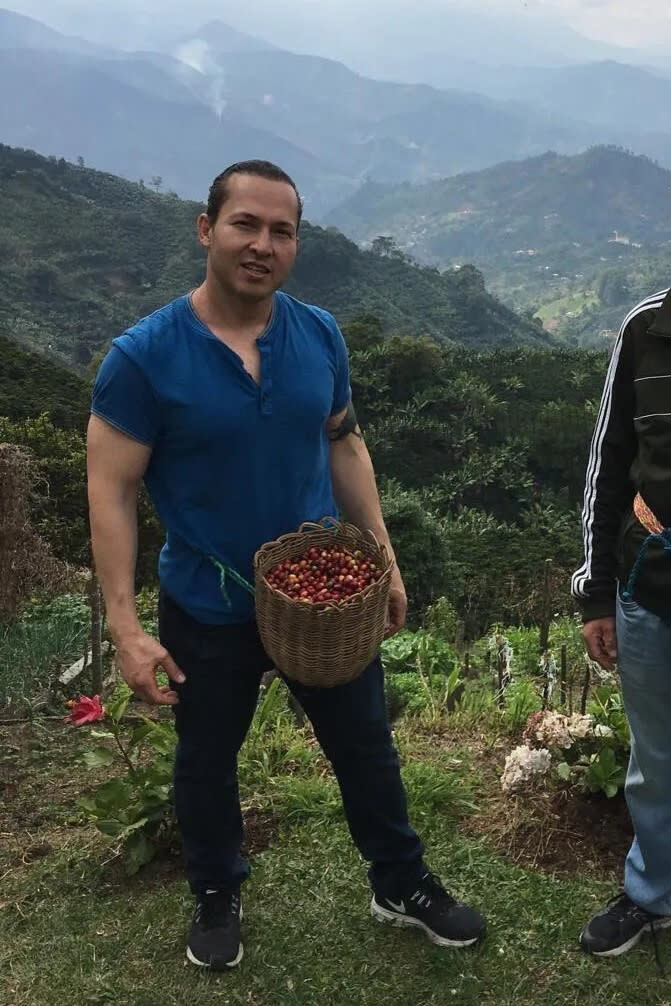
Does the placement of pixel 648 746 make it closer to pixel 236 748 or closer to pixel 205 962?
pixel 236 748

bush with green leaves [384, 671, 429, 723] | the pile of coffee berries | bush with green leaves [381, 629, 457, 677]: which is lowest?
bush with green leaves [381, 629, 457, 677]

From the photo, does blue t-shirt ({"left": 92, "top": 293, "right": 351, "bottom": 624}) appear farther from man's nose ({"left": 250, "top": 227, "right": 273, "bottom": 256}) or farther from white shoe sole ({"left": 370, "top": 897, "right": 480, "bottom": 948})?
white shoe sole ({"left": 370, "top": 897, "right": 480, "bottom": 948})

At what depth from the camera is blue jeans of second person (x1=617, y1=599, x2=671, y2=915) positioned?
1.74 metres

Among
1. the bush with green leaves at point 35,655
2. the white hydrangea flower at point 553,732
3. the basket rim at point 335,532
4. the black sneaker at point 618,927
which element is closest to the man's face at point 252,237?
the basket rim at point 335,532

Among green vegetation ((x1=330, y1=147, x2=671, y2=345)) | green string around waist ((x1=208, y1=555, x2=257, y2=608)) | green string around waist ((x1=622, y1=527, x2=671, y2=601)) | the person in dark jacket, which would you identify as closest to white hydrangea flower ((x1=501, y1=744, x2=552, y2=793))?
the person in dark jacket

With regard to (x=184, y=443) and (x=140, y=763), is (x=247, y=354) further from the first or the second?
(x=140, y=763)

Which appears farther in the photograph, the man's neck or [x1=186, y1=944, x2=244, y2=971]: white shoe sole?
[x1=186, y1=944, x2=244, y2=971]: white shoe sole

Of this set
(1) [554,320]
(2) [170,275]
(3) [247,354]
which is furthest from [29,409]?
(1) [554,320]

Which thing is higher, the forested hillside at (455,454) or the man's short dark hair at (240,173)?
the man's short dark hair at (240,173)

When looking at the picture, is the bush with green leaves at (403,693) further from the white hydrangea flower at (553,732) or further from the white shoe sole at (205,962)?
the white shoe sole at (205,962)

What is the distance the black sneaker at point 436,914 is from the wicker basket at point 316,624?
2.24 feet

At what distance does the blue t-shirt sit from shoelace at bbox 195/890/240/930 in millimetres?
777

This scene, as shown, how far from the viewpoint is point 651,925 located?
6.53 ft

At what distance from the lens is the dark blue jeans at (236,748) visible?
72.1 inches
